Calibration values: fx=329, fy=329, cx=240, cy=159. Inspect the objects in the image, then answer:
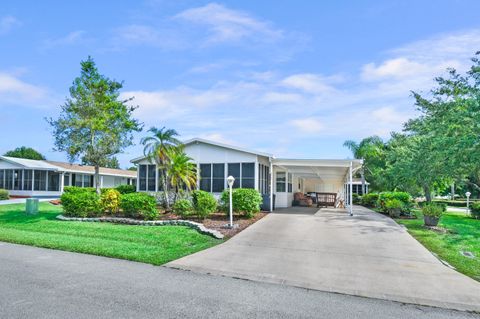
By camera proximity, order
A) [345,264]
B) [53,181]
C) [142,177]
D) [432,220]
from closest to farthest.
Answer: [345,264] < [432,220] < [142,177] < [53,181]

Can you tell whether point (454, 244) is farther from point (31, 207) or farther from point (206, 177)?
point (31, 207)

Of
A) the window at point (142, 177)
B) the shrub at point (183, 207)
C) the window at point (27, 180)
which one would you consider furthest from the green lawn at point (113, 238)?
the window at point (27, 180)

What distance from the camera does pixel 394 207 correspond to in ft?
57.1

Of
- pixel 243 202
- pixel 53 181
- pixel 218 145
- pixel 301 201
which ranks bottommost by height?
pixel 301 201

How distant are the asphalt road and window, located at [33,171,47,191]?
2634 centimetres

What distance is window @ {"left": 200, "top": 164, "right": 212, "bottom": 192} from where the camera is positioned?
1825 cm

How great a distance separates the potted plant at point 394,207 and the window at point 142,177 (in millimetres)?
13809

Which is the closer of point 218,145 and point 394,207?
point 394,207

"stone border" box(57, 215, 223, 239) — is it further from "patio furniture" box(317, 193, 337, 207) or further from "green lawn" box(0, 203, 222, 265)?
"patio furniture" box(317, 193, 337, 207)

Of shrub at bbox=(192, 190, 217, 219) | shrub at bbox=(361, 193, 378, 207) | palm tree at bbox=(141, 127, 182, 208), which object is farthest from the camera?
shrub at bbox=(361, 193, 378, 207)

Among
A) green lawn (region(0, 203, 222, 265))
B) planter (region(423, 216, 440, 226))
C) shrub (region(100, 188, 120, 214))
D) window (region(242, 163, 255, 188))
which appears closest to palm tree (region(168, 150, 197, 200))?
shrub (region(100, 188, 120, 214))

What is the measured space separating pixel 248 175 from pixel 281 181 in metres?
3.97

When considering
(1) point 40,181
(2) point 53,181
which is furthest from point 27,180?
(2) point 53,181

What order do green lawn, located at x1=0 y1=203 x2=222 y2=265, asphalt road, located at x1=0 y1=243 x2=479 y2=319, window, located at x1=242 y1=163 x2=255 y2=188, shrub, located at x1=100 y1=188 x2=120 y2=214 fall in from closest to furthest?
asphalt road, located at x1=0 y1=243 x2=479 y2=319, green lawn, located at x1=0 y1=203 x2=222 y2=265, shrub, located at x1=100 y1=188 x2=120 y2=214, window, located at x1=242 y1=163 x2=255 y2=188
